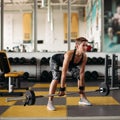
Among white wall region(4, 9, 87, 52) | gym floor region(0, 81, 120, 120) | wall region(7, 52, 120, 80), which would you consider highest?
white wall region(4, 9, 87, 52)

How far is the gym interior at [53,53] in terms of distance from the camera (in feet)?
12.6

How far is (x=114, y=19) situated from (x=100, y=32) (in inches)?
20.3

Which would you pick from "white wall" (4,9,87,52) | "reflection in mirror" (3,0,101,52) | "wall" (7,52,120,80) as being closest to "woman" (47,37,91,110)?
"wall" (7,52,120,80)

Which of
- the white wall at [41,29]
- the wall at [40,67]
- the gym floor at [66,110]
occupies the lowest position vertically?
the gym floor at [66,110]

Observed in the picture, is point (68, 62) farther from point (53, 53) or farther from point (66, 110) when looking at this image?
point (53, 53)

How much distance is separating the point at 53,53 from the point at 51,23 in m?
4.61

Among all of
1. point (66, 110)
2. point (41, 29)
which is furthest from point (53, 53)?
point (41, 29)

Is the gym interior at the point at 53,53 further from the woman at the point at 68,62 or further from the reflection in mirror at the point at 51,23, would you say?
the woman at the point at 68,62

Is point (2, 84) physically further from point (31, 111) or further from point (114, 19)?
point (114, 19)

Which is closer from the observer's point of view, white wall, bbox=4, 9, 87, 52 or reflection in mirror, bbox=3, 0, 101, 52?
reflection in mirror, bbox=3, 0, 101, 52

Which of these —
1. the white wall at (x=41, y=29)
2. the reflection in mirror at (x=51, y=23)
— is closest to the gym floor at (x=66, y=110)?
the reflection in mirror at (x=51, y=23)

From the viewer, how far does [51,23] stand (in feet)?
41.5

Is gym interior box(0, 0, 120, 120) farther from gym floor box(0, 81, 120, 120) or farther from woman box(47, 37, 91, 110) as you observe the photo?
woman box(47, 37, 91, 110)

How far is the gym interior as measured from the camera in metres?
3.84
